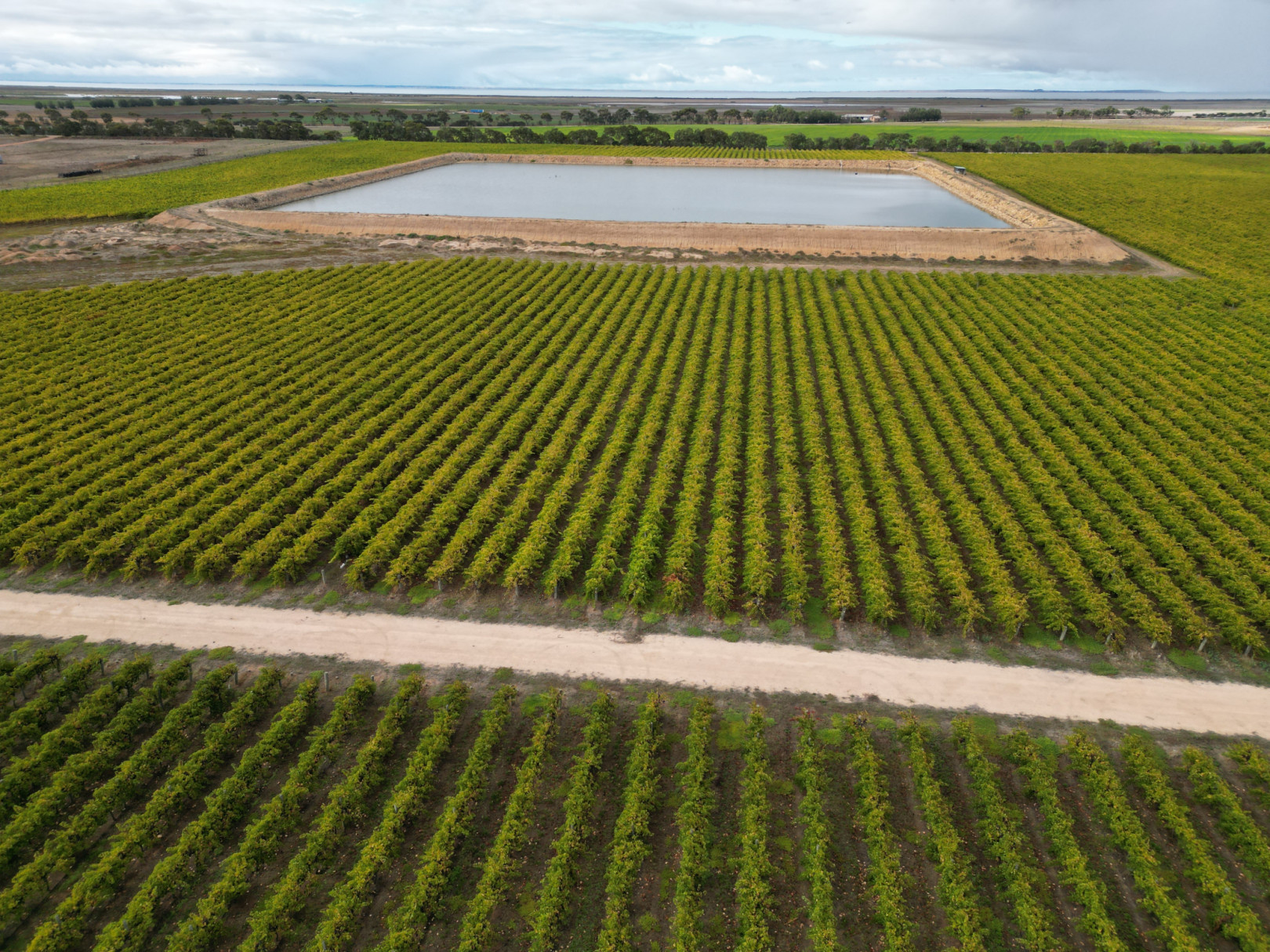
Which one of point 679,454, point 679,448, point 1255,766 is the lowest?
point 1255,766

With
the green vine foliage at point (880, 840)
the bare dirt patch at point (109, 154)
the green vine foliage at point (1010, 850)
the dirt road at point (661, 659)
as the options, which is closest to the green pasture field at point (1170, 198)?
the dirt road at point (661, 659)

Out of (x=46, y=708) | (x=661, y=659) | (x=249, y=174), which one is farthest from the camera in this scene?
(x=249, y=174)

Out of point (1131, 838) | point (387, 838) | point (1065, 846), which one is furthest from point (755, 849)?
point (1131, 838)

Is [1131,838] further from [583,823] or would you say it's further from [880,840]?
[583,823]

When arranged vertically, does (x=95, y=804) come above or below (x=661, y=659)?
above

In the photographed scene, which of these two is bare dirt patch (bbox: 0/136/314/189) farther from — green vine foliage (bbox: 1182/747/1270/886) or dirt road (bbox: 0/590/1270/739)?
green vine foliage (bbox: 1182/747/1270/886)

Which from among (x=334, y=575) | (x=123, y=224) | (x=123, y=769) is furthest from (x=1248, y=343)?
(x=123, y=224)

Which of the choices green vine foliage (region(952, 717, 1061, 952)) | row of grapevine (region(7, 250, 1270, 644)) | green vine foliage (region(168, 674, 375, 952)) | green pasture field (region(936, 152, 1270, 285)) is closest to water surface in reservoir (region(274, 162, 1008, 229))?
green pasture field (region(936, 152, 1270, 285))
